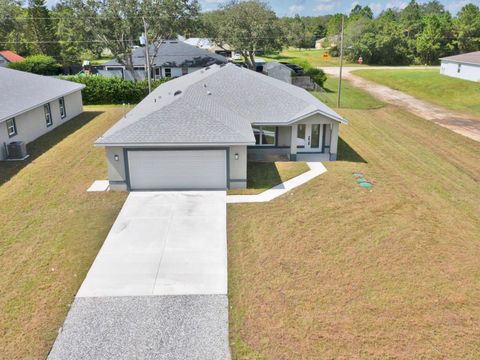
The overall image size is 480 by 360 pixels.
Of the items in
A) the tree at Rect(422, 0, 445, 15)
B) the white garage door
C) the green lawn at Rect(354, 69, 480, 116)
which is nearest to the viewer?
the white garage door

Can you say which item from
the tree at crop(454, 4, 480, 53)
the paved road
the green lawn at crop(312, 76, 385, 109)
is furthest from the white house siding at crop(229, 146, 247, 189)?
the tree at crop(454, 4, 480, 53)

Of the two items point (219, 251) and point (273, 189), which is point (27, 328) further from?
point (273, 189)

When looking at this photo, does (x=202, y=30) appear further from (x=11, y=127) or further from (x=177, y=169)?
(x=177, y=169)

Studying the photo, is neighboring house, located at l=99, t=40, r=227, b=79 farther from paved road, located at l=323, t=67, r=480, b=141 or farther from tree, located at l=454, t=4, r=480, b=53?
tree, located at l=454, t=4, r=480, b=53

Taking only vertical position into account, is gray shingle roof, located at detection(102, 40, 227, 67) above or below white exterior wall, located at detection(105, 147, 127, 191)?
above

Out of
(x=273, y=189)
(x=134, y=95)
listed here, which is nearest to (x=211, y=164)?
(x=273, y=189)

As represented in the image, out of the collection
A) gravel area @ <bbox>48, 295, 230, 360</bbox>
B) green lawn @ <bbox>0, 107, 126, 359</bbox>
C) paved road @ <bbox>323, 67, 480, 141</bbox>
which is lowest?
gravel area @ <bbox>48, 295, 230, 360</bbox>

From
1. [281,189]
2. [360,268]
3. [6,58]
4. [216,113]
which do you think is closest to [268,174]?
[281,189]
